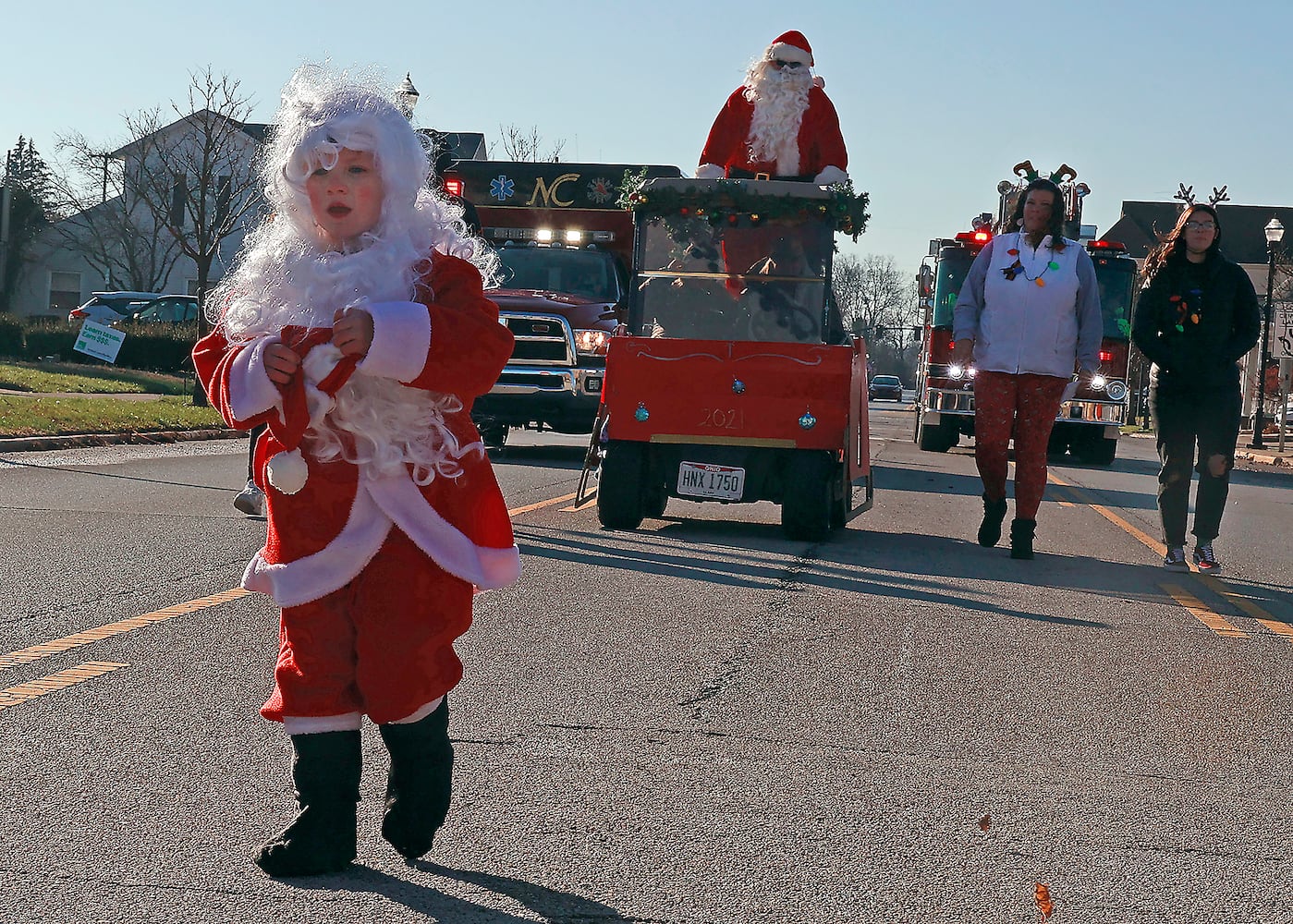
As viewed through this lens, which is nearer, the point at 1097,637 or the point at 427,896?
the point at 427,896

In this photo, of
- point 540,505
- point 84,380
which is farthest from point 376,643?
point 84,380

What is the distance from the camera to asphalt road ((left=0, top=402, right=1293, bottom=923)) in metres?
3.25

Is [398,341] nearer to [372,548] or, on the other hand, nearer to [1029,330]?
[372,548]

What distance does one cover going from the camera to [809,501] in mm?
9555

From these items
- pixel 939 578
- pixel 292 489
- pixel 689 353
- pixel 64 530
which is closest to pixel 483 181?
pixel 689 353

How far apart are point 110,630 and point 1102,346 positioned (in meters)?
17.0

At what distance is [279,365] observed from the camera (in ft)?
10.2

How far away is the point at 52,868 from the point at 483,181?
14.1 meters

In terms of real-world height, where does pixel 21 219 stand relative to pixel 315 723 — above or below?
above

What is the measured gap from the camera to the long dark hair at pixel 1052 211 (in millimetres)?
8914

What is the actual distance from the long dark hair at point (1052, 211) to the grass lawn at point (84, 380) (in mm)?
17162

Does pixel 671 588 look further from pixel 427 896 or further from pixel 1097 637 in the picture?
pixel 427 896

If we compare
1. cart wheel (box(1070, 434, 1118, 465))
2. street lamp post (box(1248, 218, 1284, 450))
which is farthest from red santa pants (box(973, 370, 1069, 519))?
street lamp post (box(1248, 218, 1284, 450))

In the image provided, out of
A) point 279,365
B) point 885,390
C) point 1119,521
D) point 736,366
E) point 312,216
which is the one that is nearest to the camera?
point 279,365
